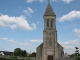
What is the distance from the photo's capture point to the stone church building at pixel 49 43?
5041 centimetres

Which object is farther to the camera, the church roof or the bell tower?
the church roof

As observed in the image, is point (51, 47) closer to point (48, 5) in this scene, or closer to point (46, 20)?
point (46, 20)

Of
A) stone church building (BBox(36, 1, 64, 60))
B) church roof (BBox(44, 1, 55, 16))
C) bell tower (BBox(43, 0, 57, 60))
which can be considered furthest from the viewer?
church roof (BBox(44, 1, 55, 16))

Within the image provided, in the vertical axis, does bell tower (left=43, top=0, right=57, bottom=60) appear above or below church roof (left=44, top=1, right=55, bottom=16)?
below

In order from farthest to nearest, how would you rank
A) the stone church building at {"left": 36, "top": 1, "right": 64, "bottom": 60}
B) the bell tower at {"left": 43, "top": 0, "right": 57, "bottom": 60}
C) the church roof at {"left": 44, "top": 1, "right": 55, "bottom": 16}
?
the church roof at {"left": 44, "top": 1, "right": 55, "bottom": 16}
the bell tower at {"left": 43, "top": 0, "right": 57, "bottom": 60}
the stone church building at {"left": 36, "top": 1, "right": 64, "bottom": 60}

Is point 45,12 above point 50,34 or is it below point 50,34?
above

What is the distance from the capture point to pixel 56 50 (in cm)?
5019

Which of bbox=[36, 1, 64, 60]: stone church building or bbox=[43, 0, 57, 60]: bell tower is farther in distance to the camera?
bbox=[43, 0, 57, 60]: bell tower

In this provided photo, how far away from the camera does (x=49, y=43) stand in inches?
2023

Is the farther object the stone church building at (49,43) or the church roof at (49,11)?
the church roof at (49,11)

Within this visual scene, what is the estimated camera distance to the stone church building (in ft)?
165

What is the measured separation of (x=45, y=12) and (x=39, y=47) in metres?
11.5

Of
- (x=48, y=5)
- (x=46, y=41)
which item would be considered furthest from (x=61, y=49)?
(x=48, y=5)

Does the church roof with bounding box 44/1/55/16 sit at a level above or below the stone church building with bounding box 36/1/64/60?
above
